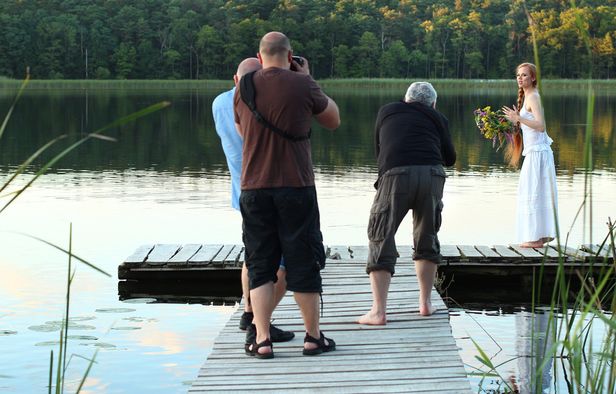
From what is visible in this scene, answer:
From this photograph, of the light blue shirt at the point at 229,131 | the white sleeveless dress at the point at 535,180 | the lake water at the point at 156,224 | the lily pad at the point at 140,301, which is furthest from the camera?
the lily pad at the point at 140,301

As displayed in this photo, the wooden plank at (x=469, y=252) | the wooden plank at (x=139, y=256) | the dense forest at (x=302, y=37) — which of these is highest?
the dense forest at (x=302, y=37)

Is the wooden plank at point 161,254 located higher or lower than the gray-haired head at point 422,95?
lower

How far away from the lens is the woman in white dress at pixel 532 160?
866 centimetres

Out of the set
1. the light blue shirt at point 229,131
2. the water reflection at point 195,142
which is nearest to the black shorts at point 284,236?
the light blue shirt at point 229,131

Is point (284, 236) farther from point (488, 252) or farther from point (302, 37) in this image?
point (302, 37)

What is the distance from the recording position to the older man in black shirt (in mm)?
5758

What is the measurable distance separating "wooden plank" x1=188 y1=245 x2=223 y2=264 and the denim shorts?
3486 mm

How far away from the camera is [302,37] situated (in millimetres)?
120062

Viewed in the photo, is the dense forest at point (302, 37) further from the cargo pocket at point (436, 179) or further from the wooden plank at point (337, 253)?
the cargo pocket at point (436, 179)

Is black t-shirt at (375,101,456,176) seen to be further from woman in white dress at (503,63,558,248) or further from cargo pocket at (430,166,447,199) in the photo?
woman in white dress at (503,63,558,248)

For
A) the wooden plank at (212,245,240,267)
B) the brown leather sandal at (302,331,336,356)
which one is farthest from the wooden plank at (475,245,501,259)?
the brown leather sandal at (302,331,336,356)

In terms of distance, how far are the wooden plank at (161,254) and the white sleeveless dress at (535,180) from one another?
3.10 meters

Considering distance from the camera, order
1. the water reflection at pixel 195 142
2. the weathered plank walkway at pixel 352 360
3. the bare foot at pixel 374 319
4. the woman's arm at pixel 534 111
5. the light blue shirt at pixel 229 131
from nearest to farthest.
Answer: the weathered plank walkway at pixel 352 360 < the light blue shirt at pixel 229 131 < the bare foot at pixel 374 319 < the woman's arm at pixel 534 111 < the water reflection at pixel 195 142

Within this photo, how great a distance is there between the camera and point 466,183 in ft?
63.0
